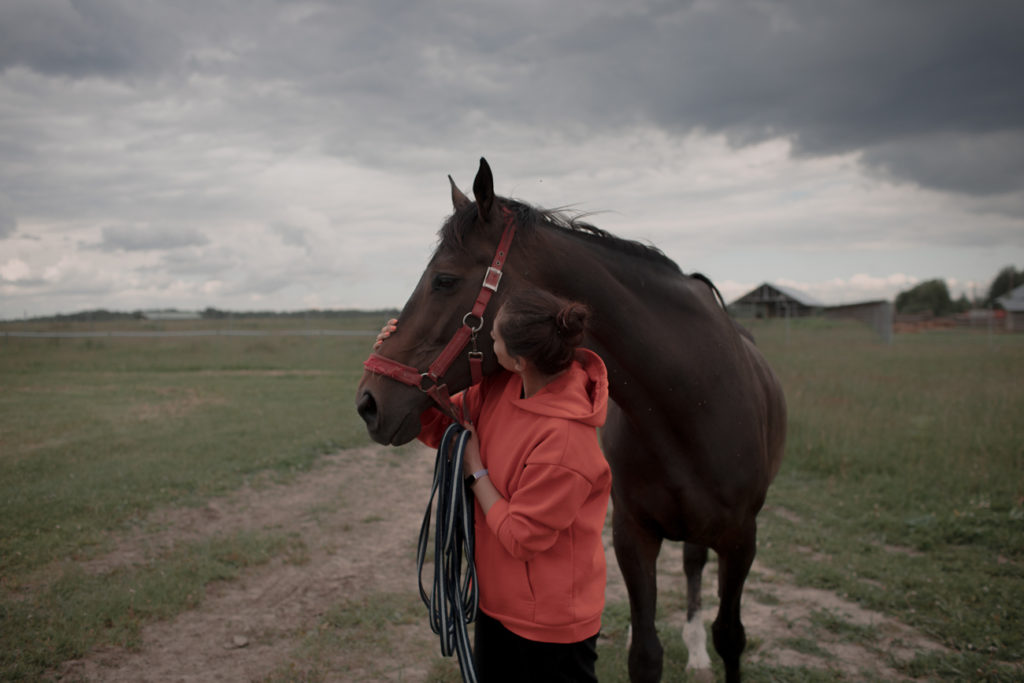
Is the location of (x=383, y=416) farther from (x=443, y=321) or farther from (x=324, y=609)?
(x=324, y=609)

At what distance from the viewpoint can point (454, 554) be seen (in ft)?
6.32

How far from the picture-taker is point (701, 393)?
245cm

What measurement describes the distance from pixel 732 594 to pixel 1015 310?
43047 millimetres

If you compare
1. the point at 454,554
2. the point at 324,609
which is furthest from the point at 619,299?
the point at 324,609

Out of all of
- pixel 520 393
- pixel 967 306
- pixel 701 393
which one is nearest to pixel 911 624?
pixel 701 393

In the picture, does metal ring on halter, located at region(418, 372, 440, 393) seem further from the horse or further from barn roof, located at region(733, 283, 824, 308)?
barn roof, located at region(733, 283, 824, 308)

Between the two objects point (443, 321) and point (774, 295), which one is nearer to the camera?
point (443, 321)

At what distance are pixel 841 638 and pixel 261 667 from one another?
11.3 feet

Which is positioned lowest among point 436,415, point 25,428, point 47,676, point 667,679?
point 667,679

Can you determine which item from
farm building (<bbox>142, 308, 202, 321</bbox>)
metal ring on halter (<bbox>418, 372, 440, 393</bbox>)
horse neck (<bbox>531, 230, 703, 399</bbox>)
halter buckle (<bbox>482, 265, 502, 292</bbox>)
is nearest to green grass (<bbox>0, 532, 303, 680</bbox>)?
metal ring on halter (<bbox>418, 372, 440, 393</bbox>)

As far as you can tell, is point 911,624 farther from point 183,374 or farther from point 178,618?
A: point 183,374

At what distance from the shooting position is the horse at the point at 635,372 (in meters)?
2.01

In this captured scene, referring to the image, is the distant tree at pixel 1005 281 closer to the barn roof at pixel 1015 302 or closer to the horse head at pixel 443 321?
the barn roof at pixel 1015 302

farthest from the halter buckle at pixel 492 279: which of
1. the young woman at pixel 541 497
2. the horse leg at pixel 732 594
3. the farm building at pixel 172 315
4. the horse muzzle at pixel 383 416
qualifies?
the farm building at pixel 172 315
